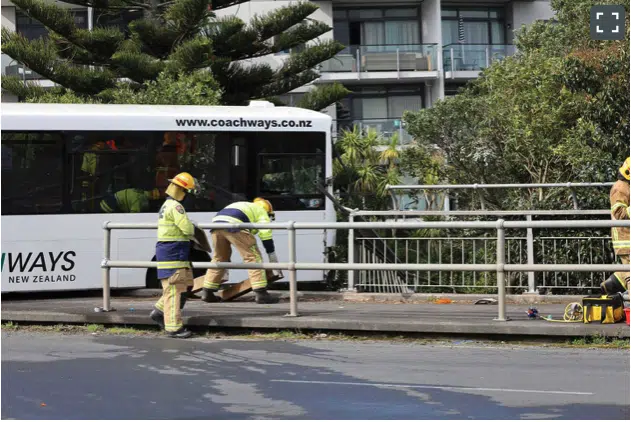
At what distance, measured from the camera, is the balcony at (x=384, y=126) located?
35125mm

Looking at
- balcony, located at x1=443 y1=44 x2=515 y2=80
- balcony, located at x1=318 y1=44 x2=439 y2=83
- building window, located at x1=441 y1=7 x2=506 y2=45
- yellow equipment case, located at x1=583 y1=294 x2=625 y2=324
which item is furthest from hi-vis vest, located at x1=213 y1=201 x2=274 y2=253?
building window, located at x1=441 y1=7 x2=506 y2=45

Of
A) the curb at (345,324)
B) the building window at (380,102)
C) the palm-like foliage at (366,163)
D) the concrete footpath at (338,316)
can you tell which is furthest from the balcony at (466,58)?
the curb at (345,324)

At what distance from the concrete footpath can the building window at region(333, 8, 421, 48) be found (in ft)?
78.8

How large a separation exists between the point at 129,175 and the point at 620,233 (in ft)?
23.9

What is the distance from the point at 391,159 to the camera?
102ft

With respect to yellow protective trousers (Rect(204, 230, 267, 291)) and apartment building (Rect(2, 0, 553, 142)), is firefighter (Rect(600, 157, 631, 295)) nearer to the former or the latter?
yellow protective trousers (Rect(204, 230, 267, 291))

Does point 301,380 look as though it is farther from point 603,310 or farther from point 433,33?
point 433,33

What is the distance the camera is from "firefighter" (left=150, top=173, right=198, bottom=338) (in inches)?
421

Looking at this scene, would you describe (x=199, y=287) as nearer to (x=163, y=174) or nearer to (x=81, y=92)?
(x=163, y=174)

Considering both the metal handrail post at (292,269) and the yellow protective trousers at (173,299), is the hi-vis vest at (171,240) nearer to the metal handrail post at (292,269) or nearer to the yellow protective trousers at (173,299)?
the yellow protective trousers at (173,299)

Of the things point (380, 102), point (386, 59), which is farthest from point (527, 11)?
point (380, 102)

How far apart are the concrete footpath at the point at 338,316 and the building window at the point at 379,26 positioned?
24022 mm

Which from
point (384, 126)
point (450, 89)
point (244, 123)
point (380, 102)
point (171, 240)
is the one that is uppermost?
point (450, 89)

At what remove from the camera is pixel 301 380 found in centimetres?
834
